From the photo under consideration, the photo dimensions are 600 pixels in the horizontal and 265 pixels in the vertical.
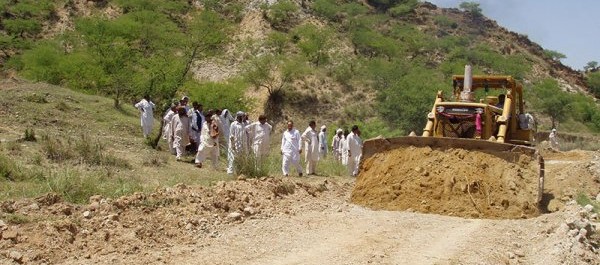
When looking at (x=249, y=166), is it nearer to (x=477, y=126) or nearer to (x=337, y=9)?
(x=477, y=126)

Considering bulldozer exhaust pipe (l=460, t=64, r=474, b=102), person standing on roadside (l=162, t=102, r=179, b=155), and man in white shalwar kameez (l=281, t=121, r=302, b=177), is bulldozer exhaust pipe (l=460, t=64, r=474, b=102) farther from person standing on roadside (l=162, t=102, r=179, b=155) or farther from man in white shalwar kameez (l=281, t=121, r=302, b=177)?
person standing on roadside (l=162, t=102, r=179, b=155)

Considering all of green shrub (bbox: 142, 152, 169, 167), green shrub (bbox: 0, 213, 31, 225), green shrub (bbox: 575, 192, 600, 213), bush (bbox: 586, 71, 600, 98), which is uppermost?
bush (bbox: 586, 71, 600, 98)

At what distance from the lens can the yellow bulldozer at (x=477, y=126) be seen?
990 cm

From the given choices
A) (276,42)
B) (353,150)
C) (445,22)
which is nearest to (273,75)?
(276,42)

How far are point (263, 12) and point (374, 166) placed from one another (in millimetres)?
42988

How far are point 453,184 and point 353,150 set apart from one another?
6895 mm

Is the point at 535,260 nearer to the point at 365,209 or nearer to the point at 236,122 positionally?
the point at 365,209

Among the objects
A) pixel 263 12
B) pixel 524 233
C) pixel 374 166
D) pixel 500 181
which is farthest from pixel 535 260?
pixel 263 12

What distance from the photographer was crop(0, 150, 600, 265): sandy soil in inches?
244

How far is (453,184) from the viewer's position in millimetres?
9555

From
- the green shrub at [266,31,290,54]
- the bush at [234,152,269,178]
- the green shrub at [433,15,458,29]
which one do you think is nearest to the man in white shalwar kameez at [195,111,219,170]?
the bush at [234,152,269,178]

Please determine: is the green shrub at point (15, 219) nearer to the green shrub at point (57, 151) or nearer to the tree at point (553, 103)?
the green shrub at point (57, 151)

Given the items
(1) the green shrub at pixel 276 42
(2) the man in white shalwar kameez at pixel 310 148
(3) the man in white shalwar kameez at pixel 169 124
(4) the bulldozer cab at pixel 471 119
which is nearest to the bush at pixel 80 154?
(3) the man in white shalwar kameez at pixel 169 124

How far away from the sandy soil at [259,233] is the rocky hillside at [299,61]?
18847 mm
